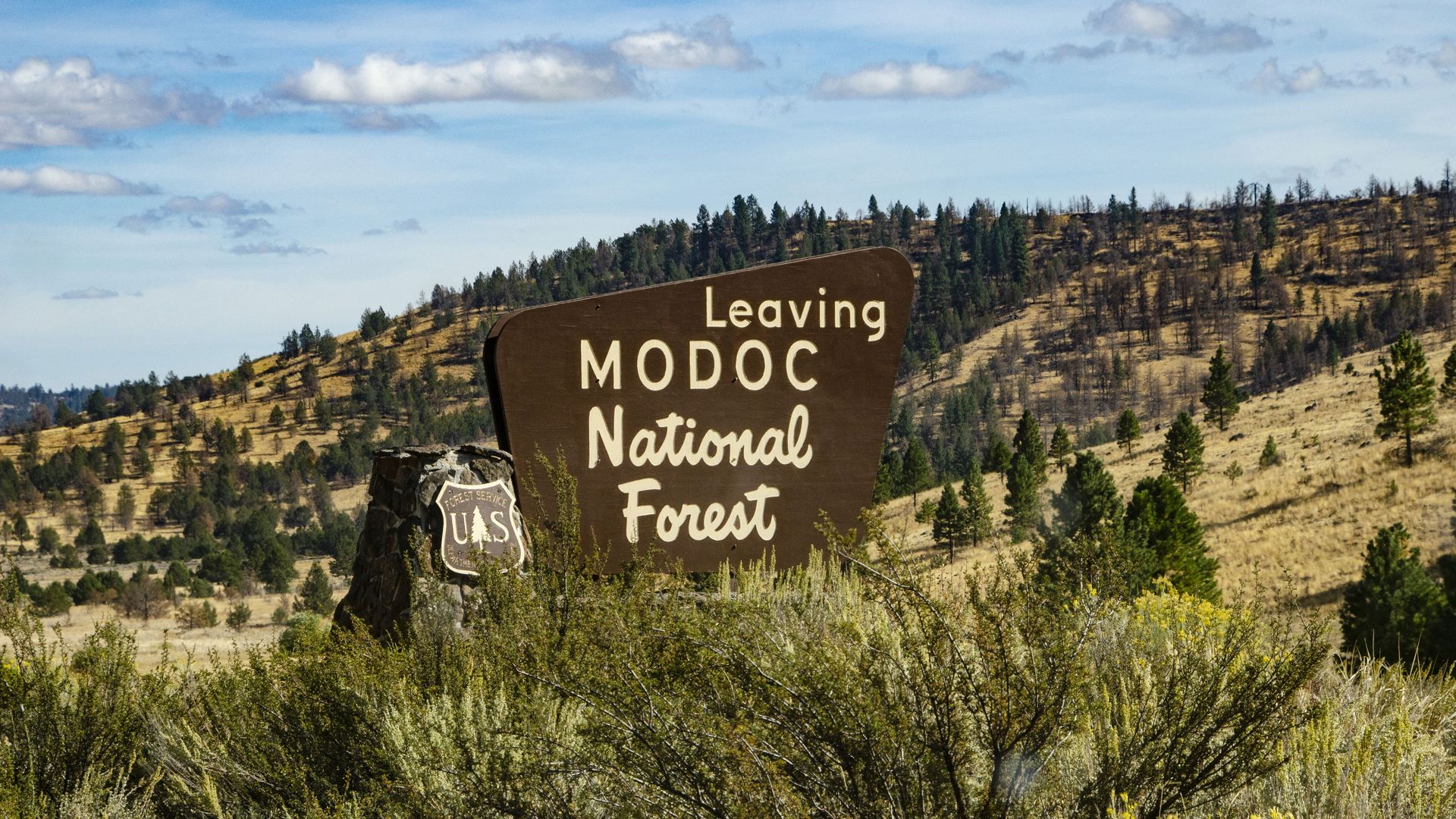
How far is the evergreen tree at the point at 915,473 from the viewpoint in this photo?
2375 inches

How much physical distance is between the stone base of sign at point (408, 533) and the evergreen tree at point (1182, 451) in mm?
42688

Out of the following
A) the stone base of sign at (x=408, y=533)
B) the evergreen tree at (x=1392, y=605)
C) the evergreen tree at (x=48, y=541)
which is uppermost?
the stone base of sign at (x=408, y=533)

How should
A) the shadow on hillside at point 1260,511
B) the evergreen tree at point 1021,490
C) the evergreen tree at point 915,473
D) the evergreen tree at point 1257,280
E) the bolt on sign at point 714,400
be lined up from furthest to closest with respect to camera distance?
the evergreen tree at point 1257,280, the evergreen tree at point 915,473, the evergreen tree at point 1021,490, the shadow on hillside at point 1260,511, the bolt on sign at point 714,400

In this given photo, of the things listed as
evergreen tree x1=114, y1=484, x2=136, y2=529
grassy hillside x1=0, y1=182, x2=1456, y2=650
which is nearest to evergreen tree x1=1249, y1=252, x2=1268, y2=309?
grassy hillside x1=0, y1=182, x2=1456, y2=650

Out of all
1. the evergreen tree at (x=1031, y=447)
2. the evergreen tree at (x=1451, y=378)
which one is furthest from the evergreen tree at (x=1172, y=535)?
the evergreen tree at (x=1451, y=378)

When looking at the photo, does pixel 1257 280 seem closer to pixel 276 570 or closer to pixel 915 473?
pixel 915 473

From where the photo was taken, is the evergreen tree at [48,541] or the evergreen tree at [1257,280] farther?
the evergreen tree at [1257,280]

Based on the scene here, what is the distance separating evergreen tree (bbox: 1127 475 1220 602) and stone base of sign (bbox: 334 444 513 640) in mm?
16506

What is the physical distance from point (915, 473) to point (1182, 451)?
1589 cm

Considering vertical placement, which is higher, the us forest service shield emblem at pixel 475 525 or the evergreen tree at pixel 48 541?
the us forest service shield emblem at pixel 475 525

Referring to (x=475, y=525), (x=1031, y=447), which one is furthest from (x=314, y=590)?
(x=475, y=525)

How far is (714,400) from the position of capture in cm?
755

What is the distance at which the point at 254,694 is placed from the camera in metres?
5.79

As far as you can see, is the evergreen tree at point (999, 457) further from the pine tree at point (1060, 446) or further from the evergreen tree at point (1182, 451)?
the evergreen tree at point (1182, 451)
